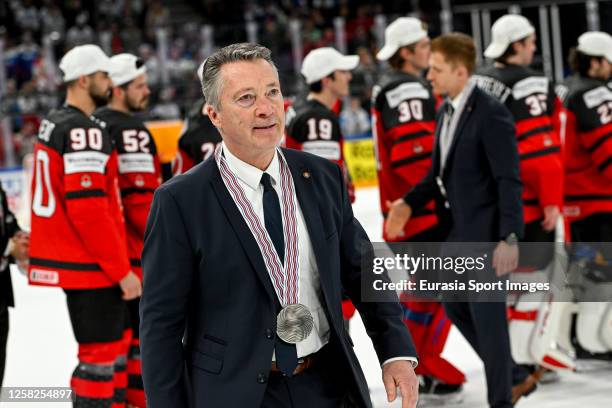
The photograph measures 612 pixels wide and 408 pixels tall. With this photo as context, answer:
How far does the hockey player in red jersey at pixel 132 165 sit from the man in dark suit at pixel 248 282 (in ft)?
7.02

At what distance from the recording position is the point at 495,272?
13.9 feet

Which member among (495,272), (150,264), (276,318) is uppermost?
(150,264)

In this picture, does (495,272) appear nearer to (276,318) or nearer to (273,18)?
(276,318)

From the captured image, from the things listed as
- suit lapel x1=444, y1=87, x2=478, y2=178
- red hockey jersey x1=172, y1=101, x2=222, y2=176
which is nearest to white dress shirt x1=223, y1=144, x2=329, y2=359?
suit lapel x1=444, y1=87, x2=478, y2=178

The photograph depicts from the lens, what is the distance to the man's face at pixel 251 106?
92.4 inches

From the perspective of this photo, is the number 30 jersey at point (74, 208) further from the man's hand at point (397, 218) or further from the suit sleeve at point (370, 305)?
the suit sleeve at point (370, 305)

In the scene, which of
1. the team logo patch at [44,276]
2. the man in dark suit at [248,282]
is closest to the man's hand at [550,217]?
the team logo patch at [44,276]

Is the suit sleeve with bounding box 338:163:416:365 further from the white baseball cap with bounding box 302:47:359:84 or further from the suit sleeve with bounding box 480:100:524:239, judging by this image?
the white baseball cap with bounding box 302:47:359:84

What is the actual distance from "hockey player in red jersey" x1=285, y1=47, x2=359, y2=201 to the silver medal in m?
2.50

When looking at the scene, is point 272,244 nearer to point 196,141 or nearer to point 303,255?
point 303,255

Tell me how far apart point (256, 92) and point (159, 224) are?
369mm

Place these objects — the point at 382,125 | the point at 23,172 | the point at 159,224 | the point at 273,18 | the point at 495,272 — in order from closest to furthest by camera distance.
Answer: the point at 159,224
the point at 495,272
the point at 382,125
the point at 23,172
the point at 273,18

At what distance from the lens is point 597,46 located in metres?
5.48

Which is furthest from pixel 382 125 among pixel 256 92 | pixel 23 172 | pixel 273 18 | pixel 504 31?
pixel 273 18
